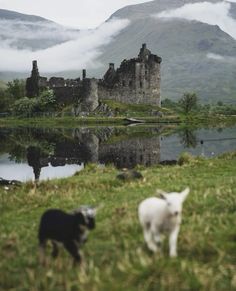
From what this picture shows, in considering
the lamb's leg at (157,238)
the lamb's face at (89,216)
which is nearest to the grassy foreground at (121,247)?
the lamb's leg at (157,238)

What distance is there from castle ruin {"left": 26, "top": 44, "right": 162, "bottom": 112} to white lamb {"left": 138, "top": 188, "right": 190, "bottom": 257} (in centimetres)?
10298

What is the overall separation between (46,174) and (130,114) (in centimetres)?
7824

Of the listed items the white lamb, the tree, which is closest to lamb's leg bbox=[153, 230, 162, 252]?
the white lamb

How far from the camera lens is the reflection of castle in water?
4044cm

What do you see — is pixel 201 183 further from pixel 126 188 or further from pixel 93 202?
pixel 93 202

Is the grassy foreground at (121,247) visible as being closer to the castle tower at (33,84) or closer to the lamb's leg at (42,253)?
the lamb's leg at (42,253)

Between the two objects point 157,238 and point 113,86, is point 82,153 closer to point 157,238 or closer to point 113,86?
point 157,238

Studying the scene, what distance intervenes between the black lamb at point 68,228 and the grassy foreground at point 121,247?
0.33 meters

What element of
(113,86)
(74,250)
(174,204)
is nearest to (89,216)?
(74,250)

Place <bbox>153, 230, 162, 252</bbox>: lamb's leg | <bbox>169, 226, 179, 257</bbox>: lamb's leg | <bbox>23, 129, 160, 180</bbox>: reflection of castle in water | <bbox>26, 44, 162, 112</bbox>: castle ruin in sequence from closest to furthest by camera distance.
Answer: <bbox>169, 226, 179, 257</bbox>: lamb's leg, <bbox>153, 230, 162, 252</bbox>: lamb's leg, <bbox>23, 129, 160, 180</bbox>: reflection of castle in water, <bbox>26, 44, 162, 112</bbox>: castle ruin

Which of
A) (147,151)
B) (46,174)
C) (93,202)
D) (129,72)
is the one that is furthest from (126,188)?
(129,72)

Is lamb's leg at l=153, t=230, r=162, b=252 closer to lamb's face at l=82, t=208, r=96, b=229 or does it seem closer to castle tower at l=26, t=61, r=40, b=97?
lamb's face at l=82, t=208, r=96, b=229

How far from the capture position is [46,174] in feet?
112

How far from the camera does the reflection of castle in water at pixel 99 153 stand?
40438 millimetres
